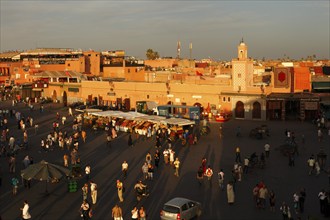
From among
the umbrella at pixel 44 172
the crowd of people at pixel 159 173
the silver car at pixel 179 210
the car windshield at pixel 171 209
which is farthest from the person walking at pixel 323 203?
the umbrella at pixel 44 172

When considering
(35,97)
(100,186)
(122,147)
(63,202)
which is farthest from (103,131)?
(35,97)

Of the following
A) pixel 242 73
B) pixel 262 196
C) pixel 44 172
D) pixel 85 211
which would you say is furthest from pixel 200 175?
pixel 242 73

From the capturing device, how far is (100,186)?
19.5m

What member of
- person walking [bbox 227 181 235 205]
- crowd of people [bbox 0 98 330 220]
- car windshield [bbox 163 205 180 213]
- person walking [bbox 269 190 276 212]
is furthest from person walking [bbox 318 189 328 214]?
car windshield [bbox 163 205 180 213]

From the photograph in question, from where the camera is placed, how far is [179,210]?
14.4 m

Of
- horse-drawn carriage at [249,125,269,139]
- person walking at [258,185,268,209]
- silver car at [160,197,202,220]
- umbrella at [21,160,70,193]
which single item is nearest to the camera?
silver car at [160,197,202,220]

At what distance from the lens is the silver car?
14375 mm

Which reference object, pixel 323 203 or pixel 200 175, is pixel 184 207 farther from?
pixel 323 203

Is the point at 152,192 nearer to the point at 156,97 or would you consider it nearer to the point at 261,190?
the point at 261,190

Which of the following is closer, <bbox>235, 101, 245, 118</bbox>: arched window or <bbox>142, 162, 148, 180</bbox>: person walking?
<bbox>142, 162, 148, 180</bbox>: person walking

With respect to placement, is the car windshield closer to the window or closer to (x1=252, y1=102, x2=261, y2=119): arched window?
the window

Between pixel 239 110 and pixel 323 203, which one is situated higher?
pixel 239 110

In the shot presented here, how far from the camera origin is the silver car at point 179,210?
14375 mm

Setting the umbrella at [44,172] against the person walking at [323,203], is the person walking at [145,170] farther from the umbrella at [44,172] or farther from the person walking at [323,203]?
the person walking at [323,203]
